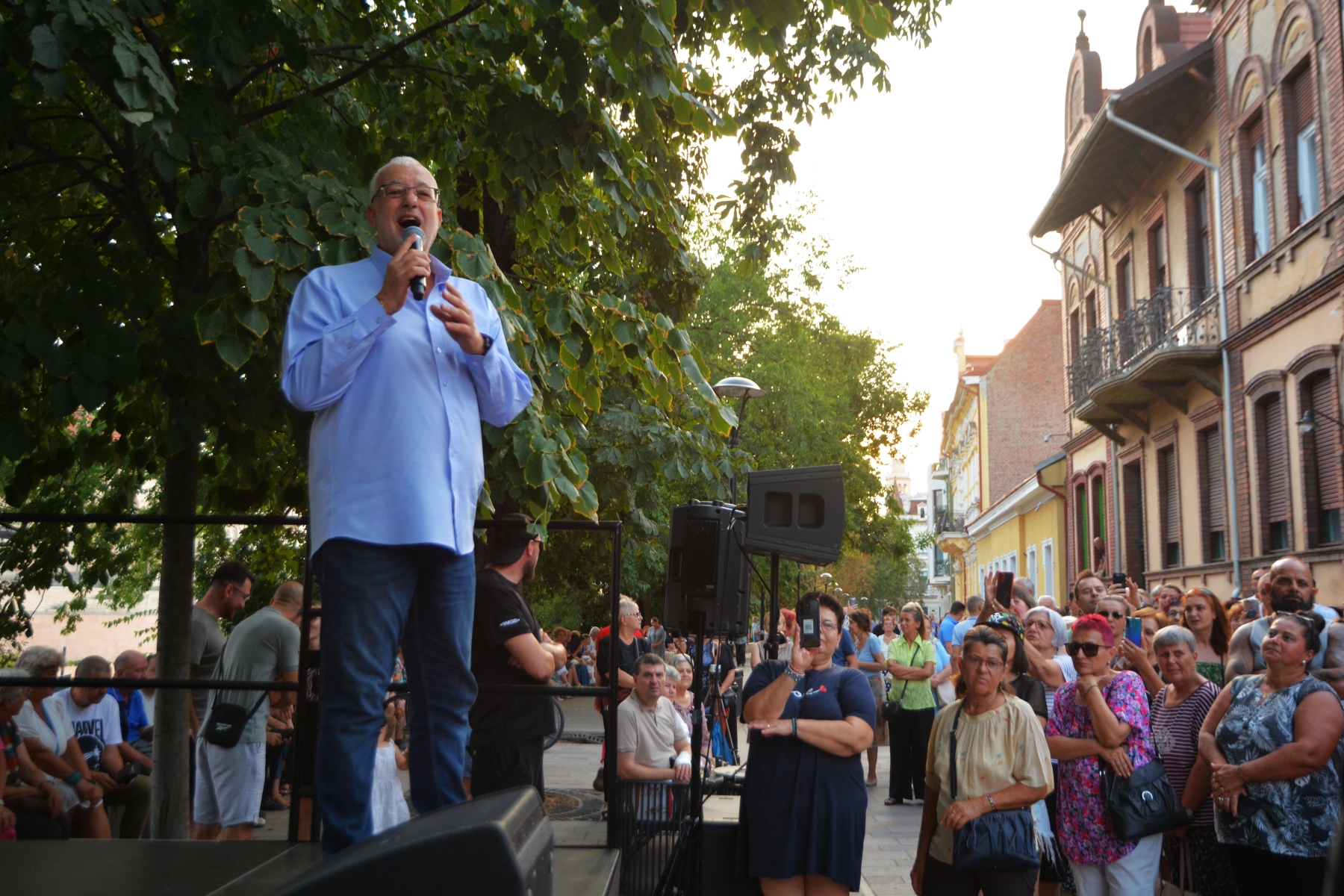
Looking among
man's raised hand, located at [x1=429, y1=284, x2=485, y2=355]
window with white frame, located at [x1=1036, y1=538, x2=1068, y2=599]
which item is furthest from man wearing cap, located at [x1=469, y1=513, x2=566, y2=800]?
window with white frame, located at [x1=1036, y1=538, x2=1068, y2=599]

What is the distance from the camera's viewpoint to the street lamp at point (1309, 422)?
47.5 ft

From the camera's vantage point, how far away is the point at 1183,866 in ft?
21.3

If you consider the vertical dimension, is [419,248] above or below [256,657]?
above

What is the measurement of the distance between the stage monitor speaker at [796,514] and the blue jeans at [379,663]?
4.12 meters

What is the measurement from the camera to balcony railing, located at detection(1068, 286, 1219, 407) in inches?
750

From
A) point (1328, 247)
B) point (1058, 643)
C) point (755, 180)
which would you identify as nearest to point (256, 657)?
point (755, 180)

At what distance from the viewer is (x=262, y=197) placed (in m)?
4.38

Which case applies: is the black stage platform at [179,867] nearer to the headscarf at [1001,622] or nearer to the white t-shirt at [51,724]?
the headscarf at [1001,622]

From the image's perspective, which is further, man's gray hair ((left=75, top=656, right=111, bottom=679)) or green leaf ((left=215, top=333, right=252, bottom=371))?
man's gray hair ((left=75, top=656, right=111, bottom=679))

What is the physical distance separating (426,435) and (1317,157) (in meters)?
15.5

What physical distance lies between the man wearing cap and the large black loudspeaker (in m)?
2.74

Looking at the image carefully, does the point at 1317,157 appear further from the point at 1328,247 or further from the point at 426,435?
the point at 426,435

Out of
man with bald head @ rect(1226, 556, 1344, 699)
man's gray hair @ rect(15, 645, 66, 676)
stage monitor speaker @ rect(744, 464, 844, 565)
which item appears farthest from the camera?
man's gray hair @ rect(15, 645, 66, 676)

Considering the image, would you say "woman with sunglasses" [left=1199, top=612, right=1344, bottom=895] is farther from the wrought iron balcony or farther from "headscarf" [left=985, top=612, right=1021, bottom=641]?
the wrought iron balcony
